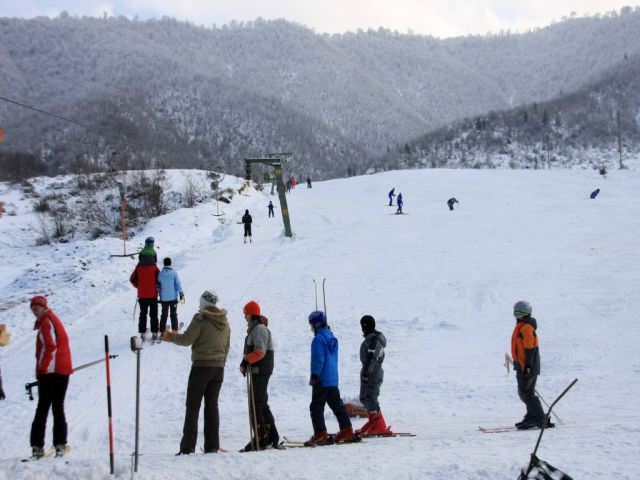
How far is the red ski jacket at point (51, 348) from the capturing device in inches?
233

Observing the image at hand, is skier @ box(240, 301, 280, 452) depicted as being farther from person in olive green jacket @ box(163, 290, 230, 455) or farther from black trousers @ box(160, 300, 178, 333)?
black trousers @ box(160, 300, 178, 333)

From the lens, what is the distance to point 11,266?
27.8 meters

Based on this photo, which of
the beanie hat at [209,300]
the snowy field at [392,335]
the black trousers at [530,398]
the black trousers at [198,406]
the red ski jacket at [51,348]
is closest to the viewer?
the snowy field at [392,335]

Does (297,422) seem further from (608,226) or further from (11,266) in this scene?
(11,266)

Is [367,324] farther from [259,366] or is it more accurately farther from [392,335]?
[392,335]

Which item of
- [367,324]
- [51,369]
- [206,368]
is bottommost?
[206,368]

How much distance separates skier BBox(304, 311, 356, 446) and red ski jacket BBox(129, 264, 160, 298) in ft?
18.2

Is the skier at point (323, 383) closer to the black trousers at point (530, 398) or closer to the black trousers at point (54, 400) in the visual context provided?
the black trousers at point (530, 398)

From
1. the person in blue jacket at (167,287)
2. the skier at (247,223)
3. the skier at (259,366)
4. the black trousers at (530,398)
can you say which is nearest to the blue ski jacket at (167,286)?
the person in blue jacket at (167,287)

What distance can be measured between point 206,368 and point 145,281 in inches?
223

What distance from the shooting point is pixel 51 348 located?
233 inches

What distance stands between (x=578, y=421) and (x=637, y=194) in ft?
105

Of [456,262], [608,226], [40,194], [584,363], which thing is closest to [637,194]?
[608,226]

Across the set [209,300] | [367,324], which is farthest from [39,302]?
[367,324]
